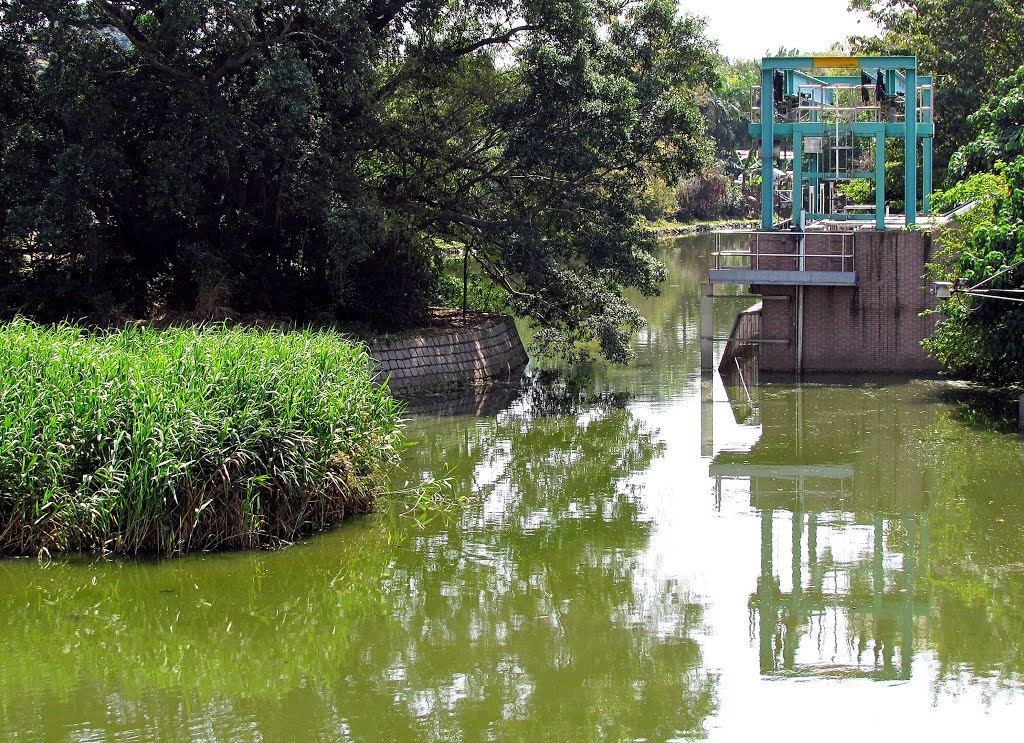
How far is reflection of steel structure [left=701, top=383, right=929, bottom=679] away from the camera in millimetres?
8172

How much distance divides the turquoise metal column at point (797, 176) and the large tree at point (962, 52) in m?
9.67

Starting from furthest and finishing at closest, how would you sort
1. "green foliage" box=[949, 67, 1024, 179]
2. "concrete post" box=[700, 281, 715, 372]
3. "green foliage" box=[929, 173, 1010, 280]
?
"green foliage" box=[949, 67, 1024, 179] < "concrete post" box=[700, 281, 715, 372] < "green foliage" box=[929, 173, 1010, 280]

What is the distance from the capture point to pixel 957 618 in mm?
8734

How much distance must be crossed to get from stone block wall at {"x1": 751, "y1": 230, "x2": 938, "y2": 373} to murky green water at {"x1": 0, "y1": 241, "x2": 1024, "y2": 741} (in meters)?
4.87

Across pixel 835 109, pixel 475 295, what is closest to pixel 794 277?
pixel 835 109

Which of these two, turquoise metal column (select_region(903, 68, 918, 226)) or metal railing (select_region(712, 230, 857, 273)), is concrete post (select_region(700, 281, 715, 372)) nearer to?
metal railing (select_region(712, 230, 857, 273))

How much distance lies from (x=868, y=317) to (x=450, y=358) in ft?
21.5

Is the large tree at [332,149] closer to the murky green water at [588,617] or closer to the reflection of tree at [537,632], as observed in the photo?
the murky green water at [588,617]

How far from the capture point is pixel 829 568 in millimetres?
9922

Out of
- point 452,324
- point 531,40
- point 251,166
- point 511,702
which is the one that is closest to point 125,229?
point 251,166

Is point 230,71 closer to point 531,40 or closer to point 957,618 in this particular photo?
point 531,40

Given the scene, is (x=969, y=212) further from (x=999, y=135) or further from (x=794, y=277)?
(x=999, y=135)

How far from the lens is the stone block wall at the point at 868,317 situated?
18.6 meters

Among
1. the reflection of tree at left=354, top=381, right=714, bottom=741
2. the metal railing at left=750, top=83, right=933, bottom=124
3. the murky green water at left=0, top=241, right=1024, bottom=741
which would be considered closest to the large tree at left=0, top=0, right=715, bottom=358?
the metal railing at left=750, top=83, right=933, bottom=124
